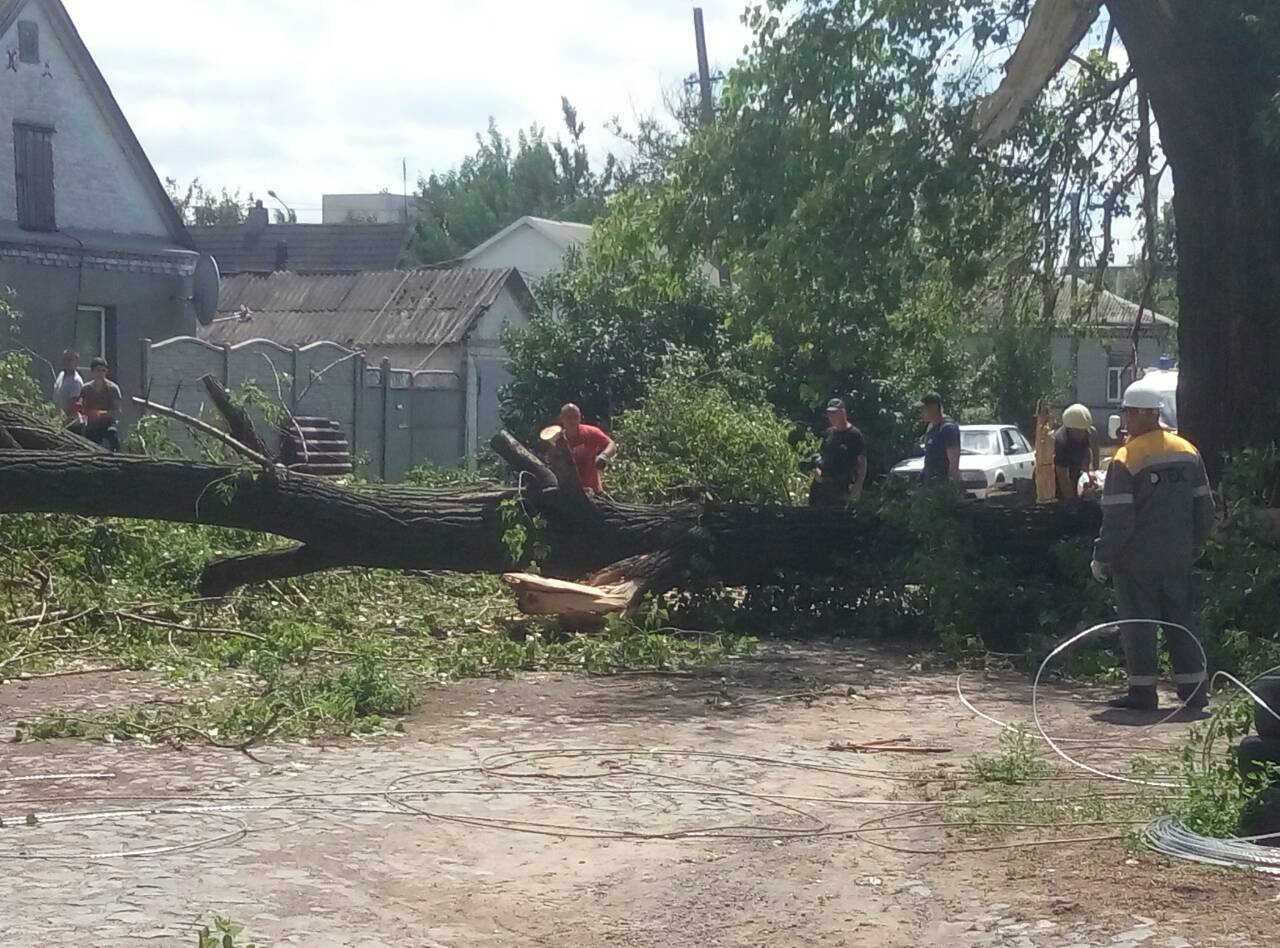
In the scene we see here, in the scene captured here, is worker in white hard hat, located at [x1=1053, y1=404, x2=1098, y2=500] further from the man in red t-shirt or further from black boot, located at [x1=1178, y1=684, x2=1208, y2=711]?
black boot, located at [x1=1178, y1=684, x2=1208, y2=711]

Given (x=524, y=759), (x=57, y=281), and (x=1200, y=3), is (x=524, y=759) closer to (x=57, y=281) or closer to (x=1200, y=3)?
(x=1200, y=3)


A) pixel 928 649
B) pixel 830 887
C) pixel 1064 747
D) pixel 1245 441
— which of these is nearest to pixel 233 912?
pixel 830 887

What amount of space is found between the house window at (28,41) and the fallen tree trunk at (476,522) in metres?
20.0

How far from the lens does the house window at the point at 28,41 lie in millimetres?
29297

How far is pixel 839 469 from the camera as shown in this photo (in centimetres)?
1634

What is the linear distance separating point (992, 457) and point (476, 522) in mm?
17991

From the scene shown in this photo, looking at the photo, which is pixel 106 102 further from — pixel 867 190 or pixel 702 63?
pixel 867 190

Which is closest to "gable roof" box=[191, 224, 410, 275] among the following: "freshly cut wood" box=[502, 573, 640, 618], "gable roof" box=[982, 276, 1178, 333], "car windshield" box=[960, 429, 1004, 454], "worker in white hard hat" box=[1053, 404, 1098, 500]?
"car windshield" box=[960, 429, 1004, 454]

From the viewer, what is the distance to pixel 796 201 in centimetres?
1317

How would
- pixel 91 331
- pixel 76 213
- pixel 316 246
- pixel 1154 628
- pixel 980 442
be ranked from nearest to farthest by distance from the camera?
pixel 1154 628, pixel 980 442, pixel 76 213, pixel 91 331, pixel 316 246

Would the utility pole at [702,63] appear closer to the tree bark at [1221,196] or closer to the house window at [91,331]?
the house window at [91,331]

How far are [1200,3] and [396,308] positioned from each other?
95.9 feet

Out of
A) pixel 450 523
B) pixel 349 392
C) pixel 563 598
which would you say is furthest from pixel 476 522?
pixel 349 392

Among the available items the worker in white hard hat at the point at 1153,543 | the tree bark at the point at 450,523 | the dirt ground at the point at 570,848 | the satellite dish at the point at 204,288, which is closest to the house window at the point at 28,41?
the satellite dish at the point at 204,288
